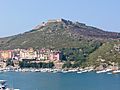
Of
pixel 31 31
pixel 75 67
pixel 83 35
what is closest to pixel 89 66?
pixel 75 67

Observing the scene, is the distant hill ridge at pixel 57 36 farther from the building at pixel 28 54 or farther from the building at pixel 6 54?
the building at pixel 6 54

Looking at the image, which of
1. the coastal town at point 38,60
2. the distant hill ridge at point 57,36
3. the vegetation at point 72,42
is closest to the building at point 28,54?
the coastal town at point 38,60

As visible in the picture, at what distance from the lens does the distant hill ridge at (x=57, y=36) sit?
10175 centimetres

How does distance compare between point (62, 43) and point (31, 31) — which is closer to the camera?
point (62, 43)

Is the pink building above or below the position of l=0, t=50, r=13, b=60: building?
below

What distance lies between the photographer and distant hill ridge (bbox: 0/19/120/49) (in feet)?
334

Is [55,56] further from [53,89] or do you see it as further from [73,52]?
[53,89]

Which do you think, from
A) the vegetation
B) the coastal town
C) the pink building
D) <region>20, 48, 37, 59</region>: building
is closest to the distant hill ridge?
the vegetation

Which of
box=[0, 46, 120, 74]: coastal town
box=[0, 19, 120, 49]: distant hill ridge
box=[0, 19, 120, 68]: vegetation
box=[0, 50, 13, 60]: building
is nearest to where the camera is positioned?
box=[0, 46, 120, 74]: coastal town

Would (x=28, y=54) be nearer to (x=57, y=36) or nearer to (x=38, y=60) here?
(x=38, y=60)

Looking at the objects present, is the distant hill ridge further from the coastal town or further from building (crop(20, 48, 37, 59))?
the coastal town

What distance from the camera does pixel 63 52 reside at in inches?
3602

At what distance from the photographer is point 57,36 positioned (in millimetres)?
107312

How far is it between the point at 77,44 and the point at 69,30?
1395cm
